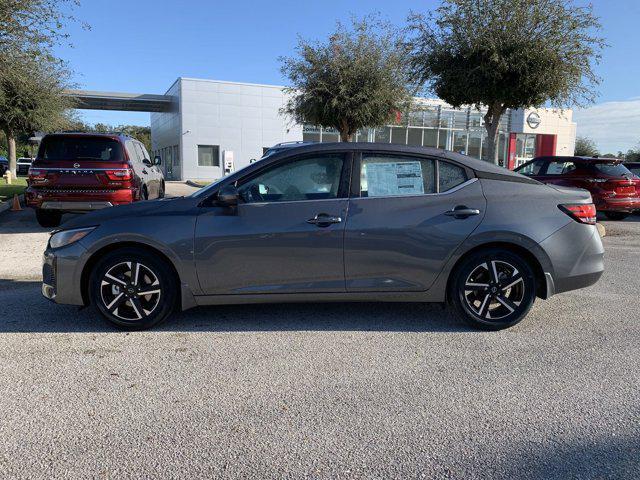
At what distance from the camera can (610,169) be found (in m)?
12.2

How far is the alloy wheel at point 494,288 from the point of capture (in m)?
4.57

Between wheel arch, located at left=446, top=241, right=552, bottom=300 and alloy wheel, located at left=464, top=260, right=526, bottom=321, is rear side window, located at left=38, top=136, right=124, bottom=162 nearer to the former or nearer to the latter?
wheel arch, located at left=446, top=241, right=552, bottom=300

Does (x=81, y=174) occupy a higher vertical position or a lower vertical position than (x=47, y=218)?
higher

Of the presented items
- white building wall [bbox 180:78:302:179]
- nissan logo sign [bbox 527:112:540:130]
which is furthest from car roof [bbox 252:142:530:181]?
nissan logo sign [bbox 527:112:540:130]

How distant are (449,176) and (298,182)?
1376 mm

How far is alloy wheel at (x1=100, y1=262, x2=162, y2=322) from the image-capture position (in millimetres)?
4477

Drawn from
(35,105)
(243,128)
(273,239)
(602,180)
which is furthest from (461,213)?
(243,128)

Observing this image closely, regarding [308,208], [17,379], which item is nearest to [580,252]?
[308,208]

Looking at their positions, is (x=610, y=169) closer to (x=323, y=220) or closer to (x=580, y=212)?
(x=580, y=212)

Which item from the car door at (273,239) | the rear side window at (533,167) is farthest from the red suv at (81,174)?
the rear side window at (533,167)

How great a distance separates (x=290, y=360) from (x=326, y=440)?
117 cm

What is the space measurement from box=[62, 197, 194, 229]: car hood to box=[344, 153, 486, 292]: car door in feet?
5.02

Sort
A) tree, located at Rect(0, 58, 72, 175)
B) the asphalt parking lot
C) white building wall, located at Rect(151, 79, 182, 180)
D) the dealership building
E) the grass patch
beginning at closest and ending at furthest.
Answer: the asphalt parking lot → the grass patch → tree, located at Rect(0, 58, 72, 175) → the dealership building → white building wall, located at Rect(151, 79, 182, 180)

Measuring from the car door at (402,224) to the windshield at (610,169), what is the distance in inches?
361
